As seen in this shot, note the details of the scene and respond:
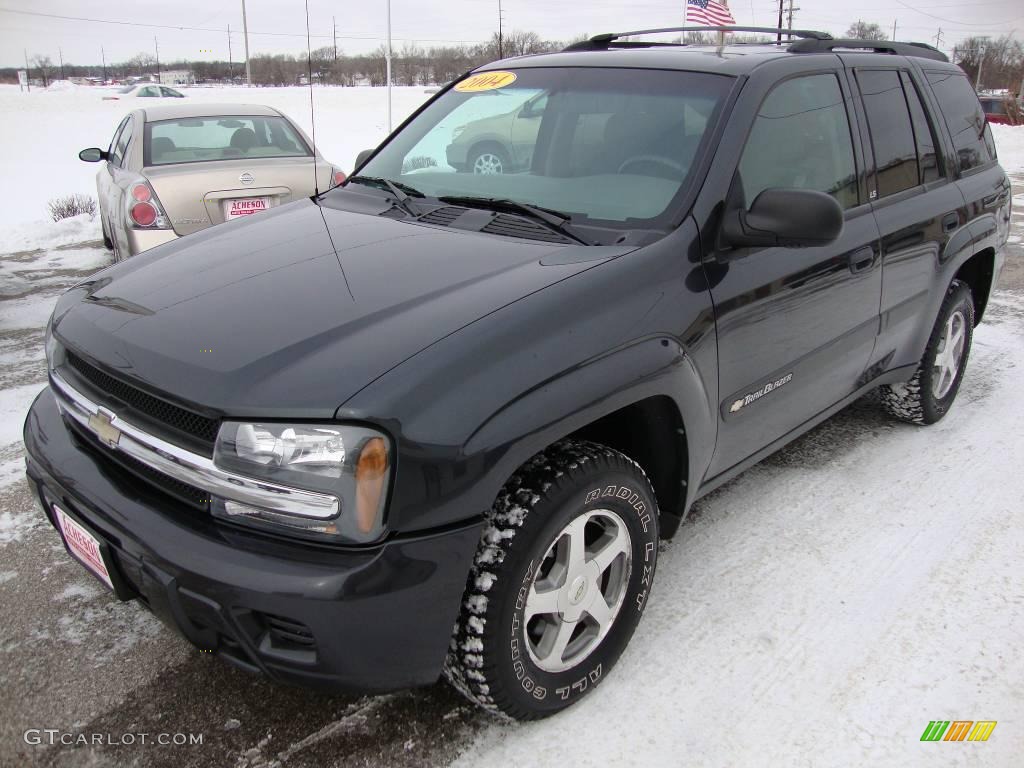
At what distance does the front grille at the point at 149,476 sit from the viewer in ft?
6.35

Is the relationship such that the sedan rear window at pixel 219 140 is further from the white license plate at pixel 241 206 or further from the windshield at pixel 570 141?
the windshield at pixel 570 141

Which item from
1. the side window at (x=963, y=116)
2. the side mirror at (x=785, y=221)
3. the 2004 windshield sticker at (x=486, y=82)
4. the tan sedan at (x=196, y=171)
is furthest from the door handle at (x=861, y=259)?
the tan sedan at (x=196, y=171)

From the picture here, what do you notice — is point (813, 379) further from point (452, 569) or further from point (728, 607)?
point (452, 569)

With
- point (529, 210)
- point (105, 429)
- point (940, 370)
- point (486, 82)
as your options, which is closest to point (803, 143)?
point (529, 210)

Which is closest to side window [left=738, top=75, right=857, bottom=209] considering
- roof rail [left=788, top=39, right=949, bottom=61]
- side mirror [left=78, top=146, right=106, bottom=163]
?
roof rail [left=788, top=39, right=949, bottom=61]

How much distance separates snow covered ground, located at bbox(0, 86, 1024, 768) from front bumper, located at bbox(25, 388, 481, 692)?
429 mm

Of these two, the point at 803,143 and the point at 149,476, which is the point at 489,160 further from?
the point at 149,476

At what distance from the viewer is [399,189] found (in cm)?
312

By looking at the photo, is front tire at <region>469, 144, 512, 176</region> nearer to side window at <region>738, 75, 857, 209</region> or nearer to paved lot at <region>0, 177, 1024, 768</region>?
side window at <region>738, 75, 857, 209</region>

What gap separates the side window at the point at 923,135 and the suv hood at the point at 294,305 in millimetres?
1973

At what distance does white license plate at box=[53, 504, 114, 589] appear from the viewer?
209cm

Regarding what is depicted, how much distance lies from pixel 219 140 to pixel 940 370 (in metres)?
5.98

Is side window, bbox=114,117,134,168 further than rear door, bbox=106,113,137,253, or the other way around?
side window, bbox=114,117,134,168

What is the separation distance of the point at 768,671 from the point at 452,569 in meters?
1.15
